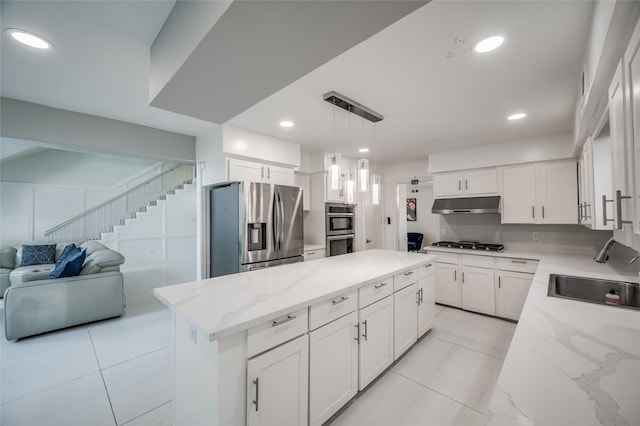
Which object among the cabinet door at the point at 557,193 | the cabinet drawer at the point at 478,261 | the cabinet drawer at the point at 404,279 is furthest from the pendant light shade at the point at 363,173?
the cabinet door at the point at 557,193

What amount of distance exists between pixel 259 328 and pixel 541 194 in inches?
159

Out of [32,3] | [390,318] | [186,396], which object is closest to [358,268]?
[390,318]

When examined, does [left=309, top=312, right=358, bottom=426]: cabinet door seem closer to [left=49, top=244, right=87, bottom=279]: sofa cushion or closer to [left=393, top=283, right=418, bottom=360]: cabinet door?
[left=393, top=283, right=418, bottom=360]: cabinet door

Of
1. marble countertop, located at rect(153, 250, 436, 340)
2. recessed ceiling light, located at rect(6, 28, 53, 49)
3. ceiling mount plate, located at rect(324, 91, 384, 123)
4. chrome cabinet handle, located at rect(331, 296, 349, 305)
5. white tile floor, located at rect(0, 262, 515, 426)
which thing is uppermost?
recessed ceiling light, located at rect(6, 28, 53, 49)

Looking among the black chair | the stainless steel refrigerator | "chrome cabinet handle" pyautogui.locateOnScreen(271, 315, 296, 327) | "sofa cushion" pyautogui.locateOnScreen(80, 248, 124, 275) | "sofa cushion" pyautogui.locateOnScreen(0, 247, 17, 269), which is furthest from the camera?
the black chair

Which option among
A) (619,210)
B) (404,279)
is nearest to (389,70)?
(619,210)

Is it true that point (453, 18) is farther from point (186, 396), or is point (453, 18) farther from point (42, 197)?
point (42, 197)

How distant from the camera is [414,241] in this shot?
7328mm

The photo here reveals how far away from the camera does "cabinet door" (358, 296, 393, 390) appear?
191cm

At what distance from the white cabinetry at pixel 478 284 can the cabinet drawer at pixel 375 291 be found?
2107 mm

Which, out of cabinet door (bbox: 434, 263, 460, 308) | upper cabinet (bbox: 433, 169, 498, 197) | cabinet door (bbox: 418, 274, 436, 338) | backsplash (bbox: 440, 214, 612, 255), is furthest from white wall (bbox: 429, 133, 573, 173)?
cabinet door (bbox: 418, 274, 436, 338)

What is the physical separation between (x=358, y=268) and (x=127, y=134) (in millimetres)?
3163

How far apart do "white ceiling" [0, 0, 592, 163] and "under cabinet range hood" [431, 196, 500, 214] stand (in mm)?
981

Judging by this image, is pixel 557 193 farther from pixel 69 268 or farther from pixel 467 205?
pixel 69 268
